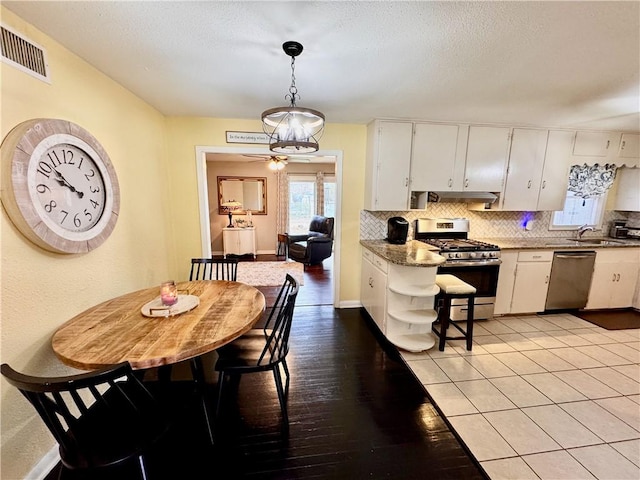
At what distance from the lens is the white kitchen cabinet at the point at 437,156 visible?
3189 mm

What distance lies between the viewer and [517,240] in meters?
3.68

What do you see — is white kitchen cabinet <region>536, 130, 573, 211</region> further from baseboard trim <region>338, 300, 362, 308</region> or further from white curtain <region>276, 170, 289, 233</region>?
white curtain <region>276, 170, 289, 233</region>

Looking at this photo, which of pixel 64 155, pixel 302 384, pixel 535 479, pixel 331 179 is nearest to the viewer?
pixel 535 479

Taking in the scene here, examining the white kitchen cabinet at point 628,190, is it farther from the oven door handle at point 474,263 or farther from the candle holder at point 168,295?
the candle holder at point 168,295

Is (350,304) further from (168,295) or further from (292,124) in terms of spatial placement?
(292,124)

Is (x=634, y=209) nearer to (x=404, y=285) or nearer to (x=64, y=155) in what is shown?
(x=404, y=285)

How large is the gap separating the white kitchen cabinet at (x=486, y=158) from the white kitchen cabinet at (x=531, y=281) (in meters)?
0.93

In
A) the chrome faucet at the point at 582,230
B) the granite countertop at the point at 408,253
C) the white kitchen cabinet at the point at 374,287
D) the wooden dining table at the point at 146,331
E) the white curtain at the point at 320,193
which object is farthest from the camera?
the white curtain at the point at 320,193

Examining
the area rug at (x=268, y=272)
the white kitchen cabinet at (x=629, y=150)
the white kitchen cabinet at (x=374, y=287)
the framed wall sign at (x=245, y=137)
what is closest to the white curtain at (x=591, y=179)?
the white kitchen cabinet at (x=629, y=150)

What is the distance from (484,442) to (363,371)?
0.95 m

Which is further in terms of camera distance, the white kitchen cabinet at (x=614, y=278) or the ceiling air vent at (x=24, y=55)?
the white kitchen cabinet at (x=614, y=278)

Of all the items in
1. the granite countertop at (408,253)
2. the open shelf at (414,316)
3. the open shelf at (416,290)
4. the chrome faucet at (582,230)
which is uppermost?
the chrome faucet at (582,230)

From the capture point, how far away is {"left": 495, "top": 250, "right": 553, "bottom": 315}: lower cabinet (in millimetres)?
3273

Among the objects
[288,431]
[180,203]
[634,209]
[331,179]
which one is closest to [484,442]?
[288,431]
